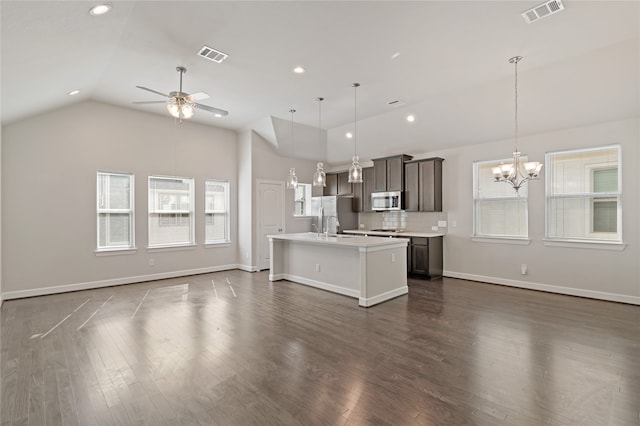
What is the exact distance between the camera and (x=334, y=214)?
8.12 meters

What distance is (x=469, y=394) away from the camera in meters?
2.39

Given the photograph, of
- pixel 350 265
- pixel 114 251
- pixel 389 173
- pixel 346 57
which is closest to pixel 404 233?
pixel 389 173

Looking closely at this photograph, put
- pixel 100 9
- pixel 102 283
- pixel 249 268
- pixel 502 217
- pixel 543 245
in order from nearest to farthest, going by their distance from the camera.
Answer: pixel 100 9 → pixel 543 245 → pixel 102 283 → pixel 502 217 → pixel 249 268

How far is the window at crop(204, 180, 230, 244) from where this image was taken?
24.2 ft

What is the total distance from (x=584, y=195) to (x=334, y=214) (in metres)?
4.97

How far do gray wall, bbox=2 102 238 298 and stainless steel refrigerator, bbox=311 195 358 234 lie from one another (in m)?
3.13

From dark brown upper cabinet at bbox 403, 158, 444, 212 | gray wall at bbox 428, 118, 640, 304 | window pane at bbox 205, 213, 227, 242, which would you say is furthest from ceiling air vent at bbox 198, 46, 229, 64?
gray wall at bbox 428, 118, 640, 304

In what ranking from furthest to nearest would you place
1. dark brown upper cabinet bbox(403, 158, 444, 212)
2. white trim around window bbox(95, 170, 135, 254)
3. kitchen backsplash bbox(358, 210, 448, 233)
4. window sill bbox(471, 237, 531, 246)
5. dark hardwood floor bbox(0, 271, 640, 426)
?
kitchen backsplash bbox(358, 210, 448, 233)
dark brown upper cabinet bbox(403, 158, 444, 212)
white trim around window bbox(95, 170, 135, 254)
window sill bbox(471, 237, 531, 246)
dark hardwood floor bbox(0, 271, 640, 426)

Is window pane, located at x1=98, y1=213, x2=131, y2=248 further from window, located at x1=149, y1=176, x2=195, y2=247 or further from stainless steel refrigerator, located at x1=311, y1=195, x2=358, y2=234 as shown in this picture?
stainless steel refrigerator, located at x1=311, y1=195, x2=358, y2=234

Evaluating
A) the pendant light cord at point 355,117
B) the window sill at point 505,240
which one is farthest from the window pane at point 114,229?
the window sill at point 505,240

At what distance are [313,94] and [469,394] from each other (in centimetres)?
480

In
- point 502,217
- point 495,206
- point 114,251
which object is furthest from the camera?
point 495,206

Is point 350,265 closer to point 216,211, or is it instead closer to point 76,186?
point 216,211

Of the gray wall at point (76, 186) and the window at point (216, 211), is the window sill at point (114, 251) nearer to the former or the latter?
the gray wall at point (76, 186)
